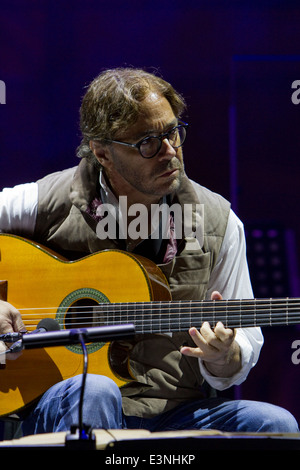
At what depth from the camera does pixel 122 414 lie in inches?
96.8

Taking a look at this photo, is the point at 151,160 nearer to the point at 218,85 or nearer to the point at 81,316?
the point at 81,316

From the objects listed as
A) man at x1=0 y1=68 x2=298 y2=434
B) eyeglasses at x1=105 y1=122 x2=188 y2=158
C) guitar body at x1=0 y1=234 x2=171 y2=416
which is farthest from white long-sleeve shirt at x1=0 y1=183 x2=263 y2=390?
eyeglasses at x1=105 y1=122 x2=188 y2=158

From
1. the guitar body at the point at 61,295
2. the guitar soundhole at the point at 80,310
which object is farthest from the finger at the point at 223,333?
the guitar soundhole at the point at 80,310

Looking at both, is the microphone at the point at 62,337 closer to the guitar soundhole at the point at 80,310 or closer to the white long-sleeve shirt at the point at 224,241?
the guitar soundhole at the point at 80,310

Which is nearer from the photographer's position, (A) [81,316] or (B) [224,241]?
(A) [81,316]

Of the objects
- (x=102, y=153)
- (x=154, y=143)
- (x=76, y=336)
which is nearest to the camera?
(x=76, y=336)

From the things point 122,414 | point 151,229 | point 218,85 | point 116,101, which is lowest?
point 122,414

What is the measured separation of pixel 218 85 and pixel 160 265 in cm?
109

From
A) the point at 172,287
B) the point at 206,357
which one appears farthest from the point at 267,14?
the point at 206,357

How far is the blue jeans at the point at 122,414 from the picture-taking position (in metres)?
2.16

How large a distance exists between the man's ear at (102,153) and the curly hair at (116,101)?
30mm

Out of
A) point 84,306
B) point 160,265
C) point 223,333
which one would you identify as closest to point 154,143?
point 160,265

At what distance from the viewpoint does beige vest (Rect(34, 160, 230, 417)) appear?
2.51 m

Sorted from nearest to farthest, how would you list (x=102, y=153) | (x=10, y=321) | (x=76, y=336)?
(x=76, y=336), (x=10, y=321), (x=102, y=153)
